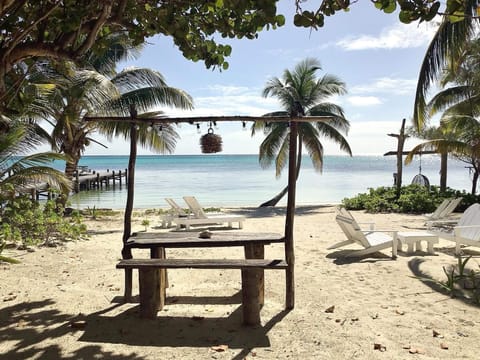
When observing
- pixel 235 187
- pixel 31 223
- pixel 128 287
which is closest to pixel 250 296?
pixel 128 287

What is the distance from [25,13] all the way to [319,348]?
4.23m

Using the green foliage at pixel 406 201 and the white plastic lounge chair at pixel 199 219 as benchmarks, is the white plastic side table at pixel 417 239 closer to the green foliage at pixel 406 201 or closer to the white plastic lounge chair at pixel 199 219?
the white plastic lounge chair at pixel 199 219

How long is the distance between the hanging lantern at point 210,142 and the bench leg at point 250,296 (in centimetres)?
158

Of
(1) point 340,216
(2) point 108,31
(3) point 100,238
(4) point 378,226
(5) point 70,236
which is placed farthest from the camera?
(4) point 378,226

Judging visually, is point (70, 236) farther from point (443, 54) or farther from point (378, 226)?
point (443, 54)

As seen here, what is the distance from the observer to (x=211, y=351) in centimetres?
338

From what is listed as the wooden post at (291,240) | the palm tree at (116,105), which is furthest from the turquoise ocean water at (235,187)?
the wooden post at (291,240)

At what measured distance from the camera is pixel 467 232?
678cm

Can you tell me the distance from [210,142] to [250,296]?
1860mm

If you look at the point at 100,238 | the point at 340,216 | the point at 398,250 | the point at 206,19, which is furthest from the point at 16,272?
the point at 398,250

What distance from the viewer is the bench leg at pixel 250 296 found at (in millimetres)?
3826

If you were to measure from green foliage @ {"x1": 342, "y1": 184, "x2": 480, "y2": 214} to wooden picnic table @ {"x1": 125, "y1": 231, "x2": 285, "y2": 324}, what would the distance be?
1047cm

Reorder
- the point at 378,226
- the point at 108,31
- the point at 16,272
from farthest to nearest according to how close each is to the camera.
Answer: the point at 378,226 → the point at 16,272 → the point at 108,31

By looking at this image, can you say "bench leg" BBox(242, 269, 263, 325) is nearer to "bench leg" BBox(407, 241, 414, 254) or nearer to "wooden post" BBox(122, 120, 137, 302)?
"wooden post" BBox(122, 120, 137, 302)
